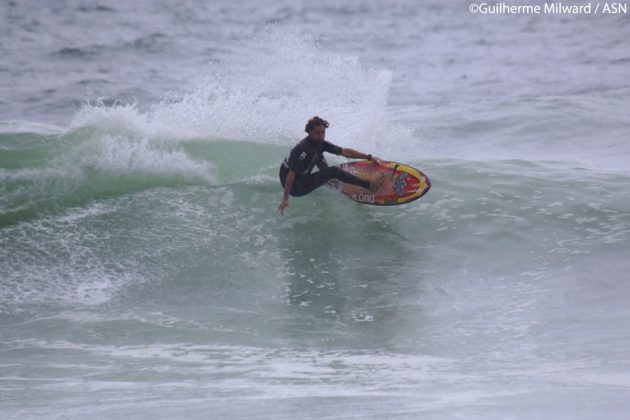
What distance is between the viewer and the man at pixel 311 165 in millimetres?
9328

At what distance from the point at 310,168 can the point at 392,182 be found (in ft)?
3.18

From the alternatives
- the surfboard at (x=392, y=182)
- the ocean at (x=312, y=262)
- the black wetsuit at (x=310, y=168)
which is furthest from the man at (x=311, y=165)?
the ocean at (x=312, y=262)

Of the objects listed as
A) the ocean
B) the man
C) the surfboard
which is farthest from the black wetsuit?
the ocean

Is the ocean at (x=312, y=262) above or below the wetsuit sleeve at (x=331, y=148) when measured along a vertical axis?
below

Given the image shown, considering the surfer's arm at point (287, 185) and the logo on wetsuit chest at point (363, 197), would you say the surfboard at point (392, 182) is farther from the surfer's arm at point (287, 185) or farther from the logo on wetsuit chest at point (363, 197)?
the surfer's arm at point (287, 185)

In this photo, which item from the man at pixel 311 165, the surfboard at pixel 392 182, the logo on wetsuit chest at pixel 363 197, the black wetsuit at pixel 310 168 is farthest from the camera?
the logo on wetsuit chest at pixel 363 197

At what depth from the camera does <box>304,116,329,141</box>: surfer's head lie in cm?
922

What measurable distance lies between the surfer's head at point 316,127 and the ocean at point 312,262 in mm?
1241

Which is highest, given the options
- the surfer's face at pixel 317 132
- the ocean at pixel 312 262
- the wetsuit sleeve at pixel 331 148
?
the surfer's face at pixel 317 132

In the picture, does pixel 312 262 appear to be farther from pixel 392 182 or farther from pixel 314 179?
pixel 392 182

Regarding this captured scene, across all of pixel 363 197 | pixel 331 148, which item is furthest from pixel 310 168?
pixel 363 197

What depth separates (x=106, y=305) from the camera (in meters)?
8.29

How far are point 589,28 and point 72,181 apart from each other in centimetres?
2018

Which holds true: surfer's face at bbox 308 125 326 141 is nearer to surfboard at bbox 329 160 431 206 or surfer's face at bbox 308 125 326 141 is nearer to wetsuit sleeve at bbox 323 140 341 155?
wetsuit sleeve at bbox 323 140 341 155
